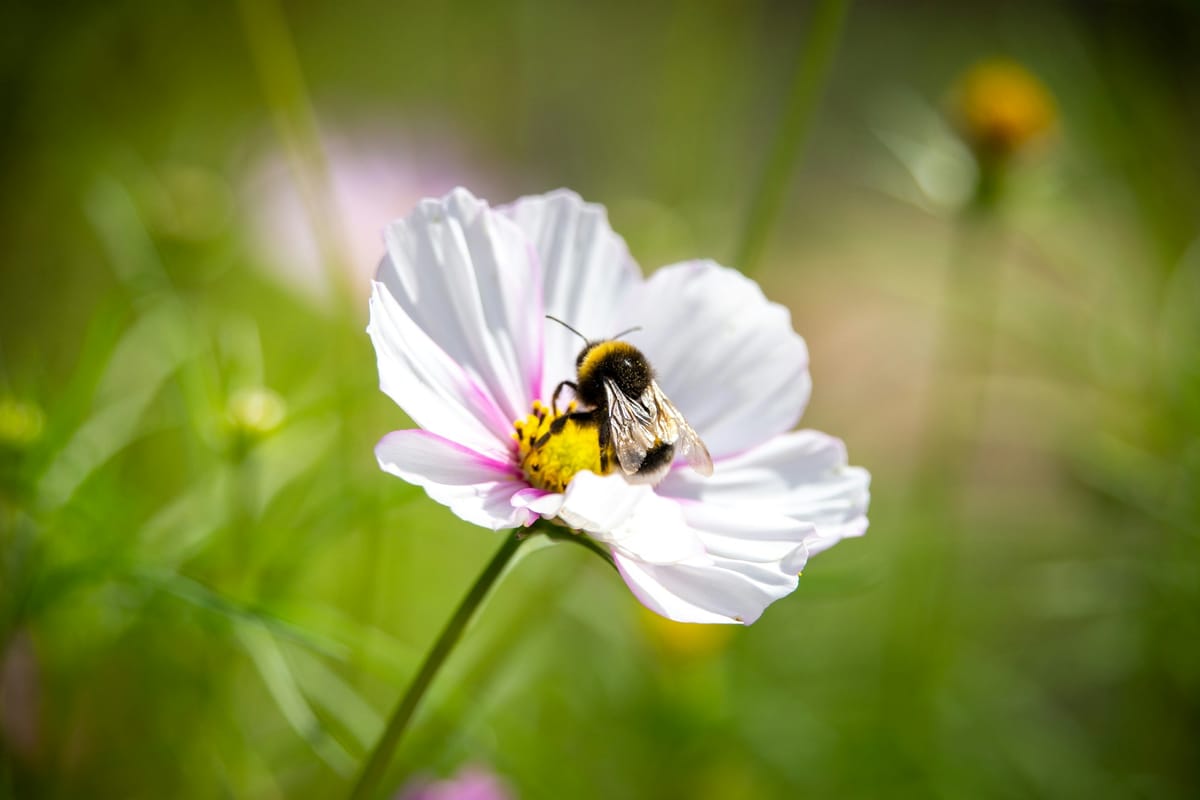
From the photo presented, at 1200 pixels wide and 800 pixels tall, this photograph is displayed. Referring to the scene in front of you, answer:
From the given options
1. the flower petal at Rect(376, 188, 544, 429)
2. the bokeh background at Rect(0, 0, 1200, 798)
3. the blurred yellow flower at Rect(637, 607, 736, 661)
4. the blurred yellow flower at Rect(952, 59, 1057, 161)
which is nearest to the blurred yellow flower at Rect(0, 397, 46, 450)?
the bokeh background at Rect(0, 0, 1200, 798)

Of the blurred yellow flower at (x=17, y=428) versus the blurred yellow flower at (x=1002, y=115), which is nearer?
the blurred yellow flower at (x=17, y=428)

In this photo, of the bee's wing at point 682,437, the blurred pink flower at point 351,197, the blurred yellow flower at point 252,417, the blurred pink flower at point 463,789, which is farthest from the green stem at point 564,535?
the blurred pink flower at point 351,197

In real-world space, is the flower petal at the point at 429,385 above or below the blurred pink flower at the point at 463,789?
above

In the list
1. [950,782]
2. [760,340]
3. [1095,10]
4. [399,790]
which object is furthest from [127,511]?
[1095,10]

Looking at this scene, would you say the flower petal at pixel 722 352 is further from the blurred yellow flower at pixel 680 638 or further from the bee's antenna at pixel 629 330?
the blurred yellow flower at pixel 680 638

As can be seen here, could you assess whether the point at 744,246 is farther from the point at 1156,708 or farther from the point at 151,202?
the point at 1156,708
